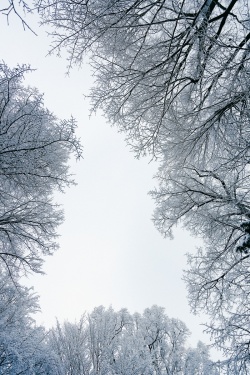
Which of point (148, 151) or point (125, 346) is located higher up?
point (148, 151)

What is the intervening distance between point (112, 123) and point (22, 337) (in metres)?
5.74

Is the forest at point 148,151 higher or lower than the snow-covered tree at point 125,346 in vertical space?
higher

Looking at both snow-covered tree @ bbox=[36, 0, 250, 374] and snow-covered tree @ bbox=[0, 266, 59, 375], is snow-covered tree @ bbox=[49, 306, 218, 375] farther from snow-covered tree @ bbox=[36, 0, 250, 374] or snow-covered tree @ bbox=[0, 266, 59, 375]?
snow-covered tree @ bbox=[36, 0, 250, 374]

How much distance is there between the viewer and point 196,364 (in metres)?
12.5

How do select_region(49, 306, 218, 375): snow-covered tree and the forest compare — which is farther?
select_region(49, 306, 218, 375): snow-covered tree

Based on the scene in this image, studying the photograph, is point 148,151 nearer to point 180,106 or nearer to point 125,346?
point 180,106

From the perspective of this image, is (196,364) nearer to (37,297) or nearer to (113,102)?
(37,297)

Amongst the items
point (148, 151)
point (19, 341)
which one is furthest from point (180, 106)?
point (19, 341)

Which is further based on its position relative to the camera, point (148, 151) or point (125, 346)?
point (125, 346)

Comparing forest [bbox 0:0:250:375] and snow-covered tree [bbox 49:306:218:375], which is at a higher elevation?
forest [bbox 0:0:250:375]

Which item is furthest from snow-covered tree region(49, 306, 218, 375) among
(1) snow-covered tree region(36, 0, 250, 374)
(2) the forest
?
(1) snow-covered tree region(36, 0, 250, 374)

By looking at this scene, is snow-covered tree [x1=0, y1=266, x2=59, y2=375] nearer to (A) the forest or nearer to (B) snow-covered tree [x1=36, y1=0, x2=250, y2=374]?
(A) the forest

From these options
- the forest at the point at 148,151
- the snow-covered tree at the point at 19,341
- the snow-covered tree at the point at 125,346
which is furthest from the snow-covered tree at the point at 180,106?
the snow-covered tree at the point at 19,341

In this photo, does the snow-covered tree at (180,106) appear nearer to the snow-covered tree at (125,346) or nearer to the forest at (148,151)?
the forest at (148,151)
